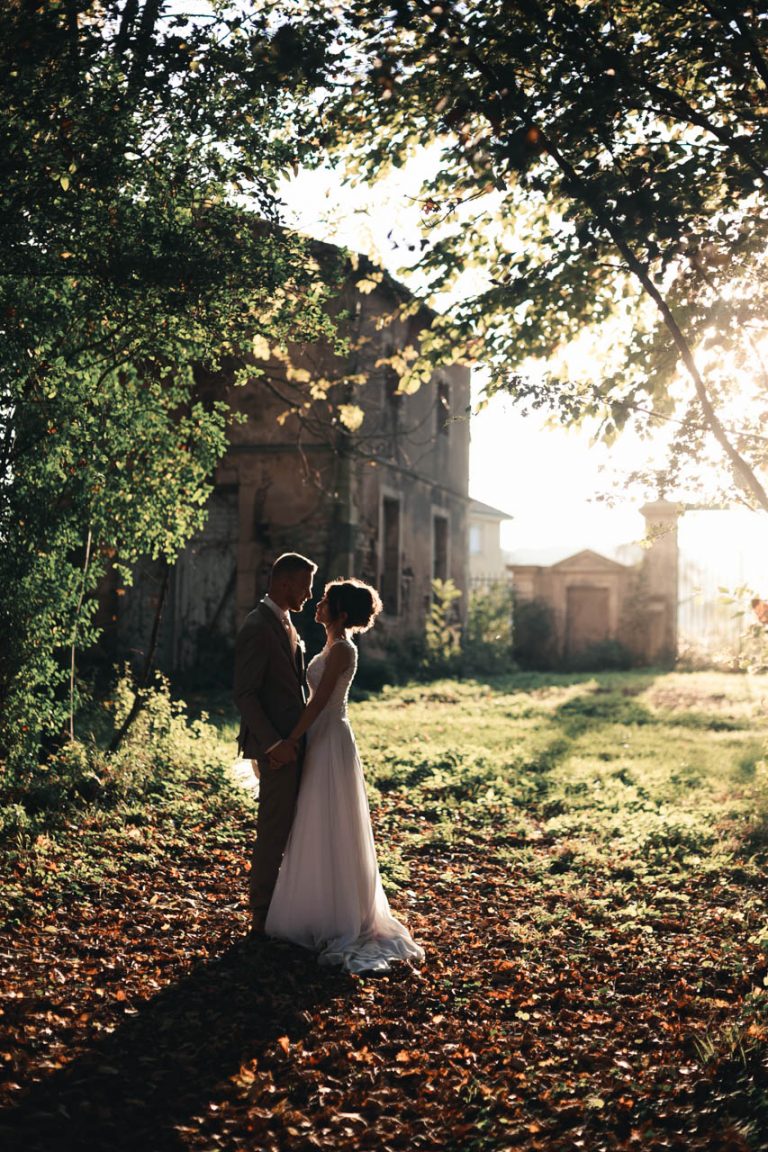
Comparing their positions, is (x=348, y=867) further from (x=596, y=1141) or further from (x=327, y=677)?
(x=596, y=1141)

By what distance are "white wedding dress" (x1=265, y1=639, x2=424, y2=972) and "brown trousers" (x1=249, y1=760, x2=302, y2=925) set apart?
0.20 ft

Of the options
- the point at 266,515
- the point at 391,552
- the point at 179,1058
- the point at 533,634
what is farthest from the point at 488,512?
the point at 179,1058

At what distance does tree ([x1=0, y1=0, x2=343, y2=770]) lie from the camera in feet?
21.0

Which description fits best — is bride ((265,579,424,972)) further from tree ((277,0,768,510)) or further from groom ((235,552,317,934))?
tree ((277,0,768,510))

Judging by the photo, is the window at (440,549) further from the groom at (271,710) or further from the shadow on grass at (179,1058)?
the shadow on grass at (179,1058)

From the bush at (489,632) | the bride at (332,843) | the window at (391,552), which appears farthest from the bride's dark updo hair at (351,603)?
the bush at (489,632)

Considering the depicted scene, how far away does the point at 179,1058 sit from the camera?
430cm

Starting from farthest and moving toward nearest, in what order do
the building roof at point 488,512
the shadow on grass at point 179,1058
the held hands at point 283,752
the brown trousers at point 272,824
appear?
the building roof at point 488,512
the brown trousers at point 272,824
the held hands at point 283,752
the shadow on grass at point 179,1058

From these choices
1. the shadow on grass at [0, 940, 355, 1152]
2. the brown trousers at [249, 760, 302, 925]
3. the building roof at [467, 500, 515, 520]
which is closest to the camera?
the shadow on grass at [0, 940, 355, 1152]

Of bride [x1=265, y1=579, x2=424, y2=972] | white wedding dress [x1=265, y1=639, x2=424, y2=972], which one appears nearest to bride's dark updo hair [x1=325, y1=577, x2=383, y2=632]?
bride [x1=265, y1=579, x2=424, y2=972]

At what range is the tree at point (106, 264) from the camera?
6395 mm

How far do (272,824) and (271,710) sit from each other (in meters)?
0.60

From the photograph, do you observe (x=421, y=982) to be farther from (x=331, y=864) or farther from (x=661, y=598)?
(x=661, y=598)

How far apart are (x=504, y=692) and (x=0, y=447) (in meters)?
12.9
